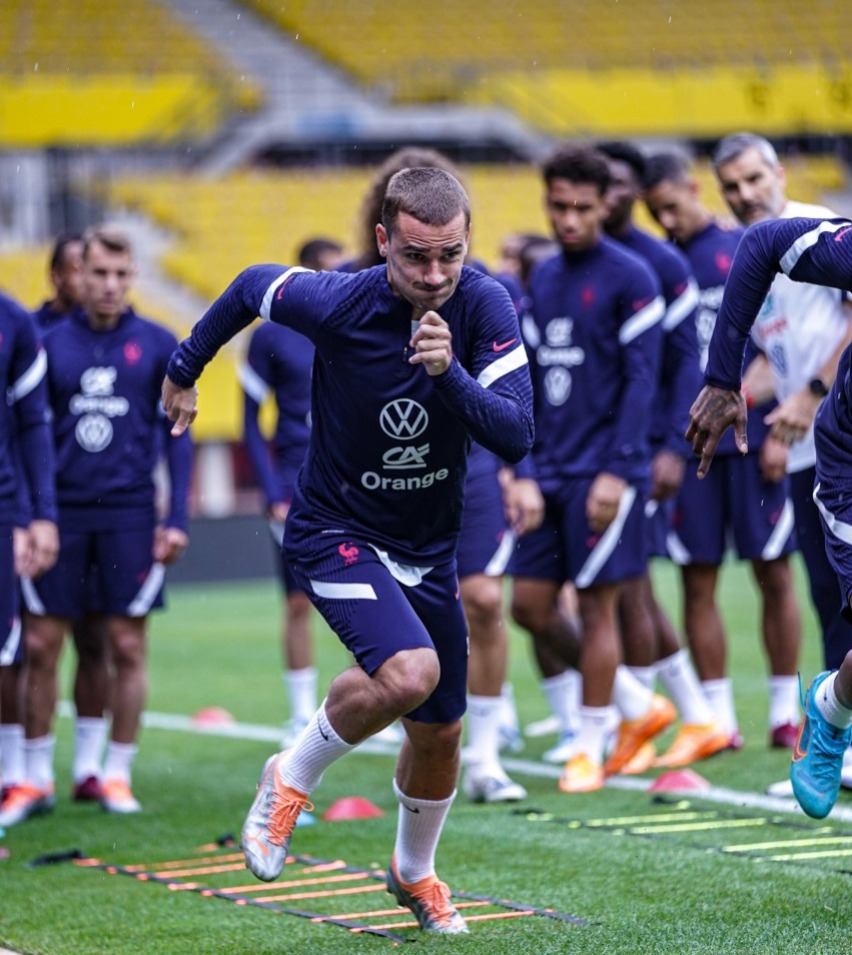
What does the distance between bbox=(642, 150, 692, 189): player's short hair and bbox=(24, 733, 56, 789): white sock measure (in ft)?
12.4

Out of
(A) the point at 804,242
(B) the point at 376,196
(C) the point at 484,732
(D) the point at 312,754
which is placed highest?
(B) the point at 376,196

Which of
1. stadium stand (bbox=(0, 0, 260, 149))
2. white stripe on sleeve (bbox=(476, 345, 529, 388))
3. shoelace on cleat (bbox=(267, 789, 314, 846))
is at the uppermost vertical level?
stadium stand (bbox=(0, 0, 260, 149))

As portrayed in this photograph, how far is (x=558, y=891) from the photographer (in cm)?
536

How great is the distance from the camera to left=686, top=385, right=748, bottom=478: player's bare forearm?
186 inches

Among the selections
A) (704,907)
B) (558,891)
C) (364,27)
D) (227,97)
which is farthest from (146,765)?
(364,27)

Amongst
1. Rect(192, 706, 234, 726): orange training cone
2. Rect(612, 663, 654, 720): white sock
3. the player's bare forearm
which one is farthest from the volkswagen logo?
Rect(192, 706, 234, 726): orange training cone

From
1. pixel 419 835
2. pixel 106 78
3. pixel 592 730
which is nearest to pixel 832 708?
pixel 419 835

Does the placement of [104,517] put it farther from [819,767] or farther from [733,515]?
[819,767]

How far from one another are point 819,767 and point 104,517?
3.65 metres

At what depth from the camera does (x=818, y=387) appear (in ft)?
19.9

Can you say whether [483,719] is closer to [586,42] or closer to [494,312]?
[494,312]

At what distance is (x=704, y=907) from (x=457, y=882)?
0.95 meters

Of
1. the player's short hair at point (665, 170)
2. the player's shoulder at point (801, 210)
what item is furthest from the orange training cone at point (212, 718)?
the player's shoulder at point (801, 210)

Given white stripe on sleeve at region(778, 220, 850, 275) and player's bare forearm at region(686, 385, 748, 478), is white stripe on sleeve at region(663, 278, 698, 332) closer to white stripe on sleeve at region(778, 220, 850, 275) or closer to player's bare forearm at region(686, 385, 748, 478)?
player's bare forearm at region(686, 385, 748, 478)
